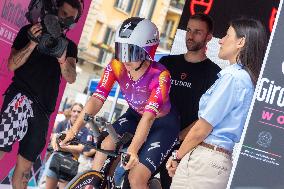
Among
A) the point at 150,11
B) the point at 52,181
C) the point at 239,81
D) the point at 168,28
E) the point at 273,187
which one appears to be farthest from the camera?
the point at 168,28

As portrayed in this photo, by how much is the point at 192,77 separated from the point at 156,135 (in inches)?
35.0

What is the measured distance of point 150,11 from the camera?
128 ft

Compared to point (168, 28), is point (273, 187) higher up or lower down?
lower down

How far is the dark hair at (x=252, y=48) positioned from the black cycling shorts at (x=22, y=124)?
7.66ft

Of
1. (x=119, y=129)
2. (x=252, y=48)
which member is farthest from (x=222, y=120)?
(x=119, y=129)

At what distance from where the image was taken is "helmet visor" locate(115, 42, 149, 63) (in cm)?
420

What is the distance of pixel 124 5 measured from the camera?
123ft

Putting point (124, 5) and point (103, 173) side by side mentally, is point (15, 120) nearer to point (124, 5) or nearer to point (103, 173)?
point (103, 173)

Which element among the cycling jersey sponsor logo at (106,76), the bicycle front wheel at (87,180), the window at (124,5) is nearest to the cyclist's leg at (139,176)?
the bicycle front wheel at (87,180)

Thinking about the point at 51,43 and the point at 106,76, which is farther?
the point at 51,43

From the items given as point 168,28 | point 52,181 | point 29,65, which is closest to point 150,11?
point 168,28

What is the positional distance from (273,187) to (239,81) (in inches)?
28.6

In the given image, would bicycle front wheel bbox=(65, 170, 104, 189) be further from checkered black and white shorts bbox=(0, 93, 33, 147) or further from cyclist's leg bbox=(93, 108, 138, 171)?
checkered black and white shorts bbox=(0, 93, 33, 147)

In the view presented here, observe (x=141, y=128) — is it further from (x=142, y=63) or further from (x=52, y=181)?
(x=52, y=181)
